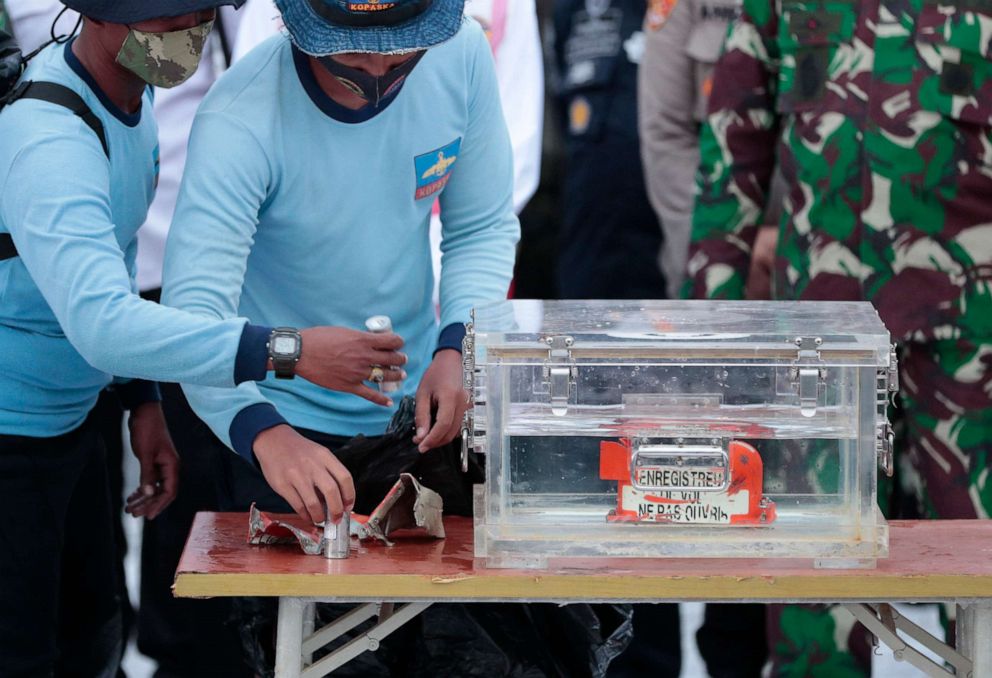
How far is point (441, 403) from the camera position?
2.64 meters

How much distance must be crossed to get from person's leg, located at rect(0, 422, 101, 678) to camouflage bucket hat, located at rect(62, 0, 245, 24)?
72cm

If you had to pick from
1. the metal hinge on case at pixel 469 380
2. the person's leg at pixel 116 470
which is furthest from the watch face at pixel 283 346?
the person's leg at pixel 116 470

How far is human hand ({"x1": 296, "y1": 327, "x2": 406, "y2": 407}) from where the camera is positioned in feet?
7.86

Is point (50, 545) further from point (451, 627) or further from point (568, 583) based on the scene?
point (568, 583)

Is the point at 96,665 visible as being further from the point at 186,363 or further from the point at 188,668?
the point at 186,363

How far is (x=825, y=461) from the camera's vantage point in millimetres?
2395

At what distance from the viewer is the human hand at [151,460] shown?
3.08 meters

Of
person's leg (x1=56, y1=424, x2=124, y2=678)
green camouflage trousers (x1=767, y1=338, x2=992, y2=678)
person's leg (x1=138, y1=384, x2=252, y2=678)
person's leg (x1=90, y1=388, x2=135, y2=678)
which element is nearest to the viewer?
person's leg (x1=56, y1=424, x2=124, y2=678)

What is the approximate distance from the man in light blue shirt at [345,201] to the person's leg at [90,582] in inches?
Result: 18.5

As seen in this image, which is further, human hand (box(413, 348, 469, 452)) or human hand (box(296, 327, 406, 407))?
human hand (box(413, 348, 469, 452))

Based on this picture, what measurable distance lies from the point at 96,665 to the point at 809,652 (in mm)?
1460

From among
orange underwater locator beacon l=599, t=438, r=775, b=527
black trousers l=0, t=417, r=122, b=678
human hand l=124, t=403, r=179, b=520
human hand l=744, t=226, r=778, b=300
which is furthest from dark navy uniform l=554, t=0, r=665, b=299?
orange underwater locator beacon l=599, t=438, r=775, b=527

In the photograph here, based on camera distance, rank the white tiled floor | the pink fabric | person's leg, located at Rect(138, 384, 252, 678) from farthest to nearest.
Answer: the white tiled floor
the pink fabric
person's leg, located at Rect(138, 384, 252, 678)

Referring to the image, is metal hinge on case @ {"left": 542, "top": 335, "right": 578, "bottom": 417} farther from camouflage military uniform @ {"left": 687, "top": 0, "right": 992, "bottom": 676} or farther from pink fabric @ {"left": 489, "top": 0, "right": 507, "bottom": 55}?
pink fabric @ {"left": 489, "top": 0, "right": 507, "bottom": 55}
